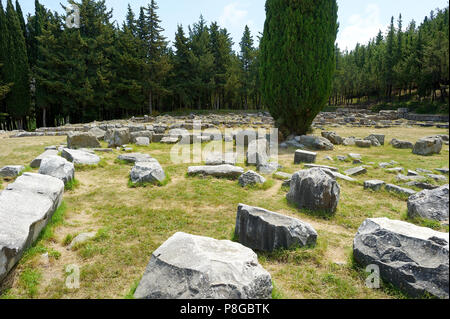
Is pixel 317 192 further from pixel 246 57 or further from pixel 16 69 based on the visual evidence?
pixel 246 57

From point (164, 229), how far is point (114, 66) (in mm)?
32815

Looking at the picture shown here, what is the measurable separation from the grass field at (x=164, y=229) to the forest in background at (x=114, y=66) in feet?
73.0

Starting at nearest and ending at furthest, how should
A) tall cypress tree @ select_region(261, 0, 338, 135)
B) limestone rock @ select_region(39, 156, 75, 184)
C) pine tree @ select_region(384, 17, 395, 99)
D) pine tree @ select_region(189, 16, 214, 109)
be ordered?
limestone rock @ select_region(39, 156, 75, 184) → tall cypress tree @ select_region(261, 0, 338, 135) → pine tree @ select_region(189, 16, 214, 109) → pine tree @ select_region(384, 17, 395, 99)

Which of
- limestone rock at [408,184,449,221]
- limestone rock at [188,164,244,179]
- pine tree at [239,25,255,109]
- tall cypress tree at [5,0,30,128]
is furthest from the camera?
pine tree at [239,25,255,109]

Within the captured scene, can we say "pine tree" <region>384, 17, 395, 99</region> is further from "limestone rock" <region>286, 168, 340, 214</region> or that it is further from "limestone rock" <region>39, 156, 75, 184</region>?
"limestone rock" <region>39, 156, 75, 184</region>

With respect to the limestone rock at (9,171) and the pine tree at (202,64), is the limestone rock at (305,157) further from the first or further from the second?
the pine tree at (202,64)

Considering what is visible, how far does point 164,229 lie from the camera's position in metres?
3.84

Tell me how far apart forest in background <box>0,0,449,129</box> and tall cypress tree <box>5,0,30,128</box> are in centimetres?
8

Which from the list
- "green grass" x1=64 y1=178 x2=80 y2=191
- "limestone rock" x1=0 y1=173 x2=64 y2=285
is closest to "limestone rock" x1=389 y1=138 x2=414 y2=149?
"green grass" x1=64 y1=178 x2=80 y2=191

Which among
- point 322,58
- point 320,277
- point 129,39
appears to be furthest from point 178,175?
point 129,39

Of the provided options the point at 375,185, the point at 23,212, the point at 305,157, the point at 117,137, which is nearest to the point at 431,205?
the point at 375,185

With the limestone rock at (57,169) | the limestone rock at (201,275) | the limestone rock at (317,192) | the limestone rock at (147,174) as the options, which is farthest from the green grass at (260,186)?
the limestone rock at (57,169)

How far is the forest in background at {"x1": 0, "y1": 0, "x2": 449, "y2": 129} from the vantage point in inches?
1036
